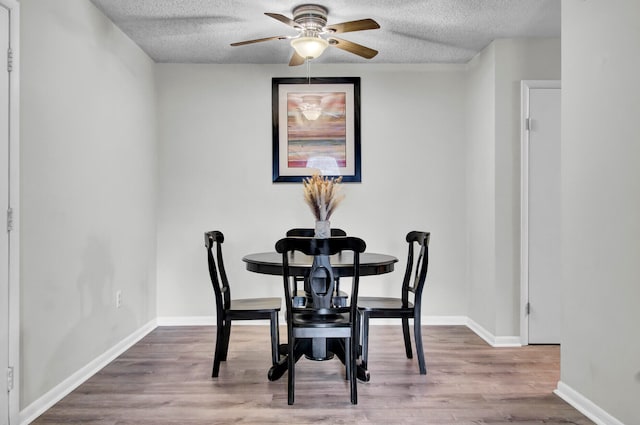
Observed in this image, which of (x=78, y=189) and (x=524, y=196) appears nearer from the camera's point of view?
(x=78, y=189)

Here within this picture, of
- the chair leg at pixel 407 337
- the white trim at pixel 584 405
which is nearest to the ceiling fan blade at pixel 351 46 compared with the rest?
the chair leg at pixel 407 337

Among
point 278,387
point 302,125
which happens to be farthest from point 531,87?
point 278,387

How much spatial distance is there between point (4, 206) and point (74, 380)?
1204 millimetres

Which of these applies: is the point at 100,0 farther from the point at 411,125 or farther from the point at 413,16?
the point at 411,125

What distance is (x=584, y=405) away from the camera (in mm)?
2625

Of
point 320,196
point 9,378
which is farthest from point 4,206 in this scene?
point 320,196

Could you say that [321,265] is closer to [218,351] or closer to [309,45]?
[218,351]

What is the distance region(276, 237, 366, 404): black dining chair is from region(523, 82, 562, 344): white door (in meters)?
1.83

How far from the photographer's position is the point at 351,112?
474 centimetres

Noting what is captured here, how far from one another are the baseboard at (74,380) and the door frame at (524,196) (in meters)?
3.00

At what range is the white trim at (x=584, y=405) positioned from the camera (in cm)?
243

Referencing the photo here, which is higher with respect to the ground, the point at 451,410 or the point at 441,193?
the point at 441,193

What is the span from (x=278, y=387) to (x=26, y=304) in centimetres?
139

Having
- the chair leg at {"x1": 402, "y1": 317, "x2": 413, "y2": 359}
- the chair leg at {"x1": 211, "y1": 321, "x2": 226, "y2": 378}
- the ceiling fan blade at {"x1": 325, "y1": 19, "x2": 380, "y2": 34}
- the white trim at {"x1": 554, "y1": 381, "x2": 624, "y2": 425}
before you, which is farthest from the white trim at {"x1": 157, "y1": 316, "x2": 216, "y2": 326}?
the white trim at {"x1": 554, "y1": 381, "x2": 624, "y2": 425}
